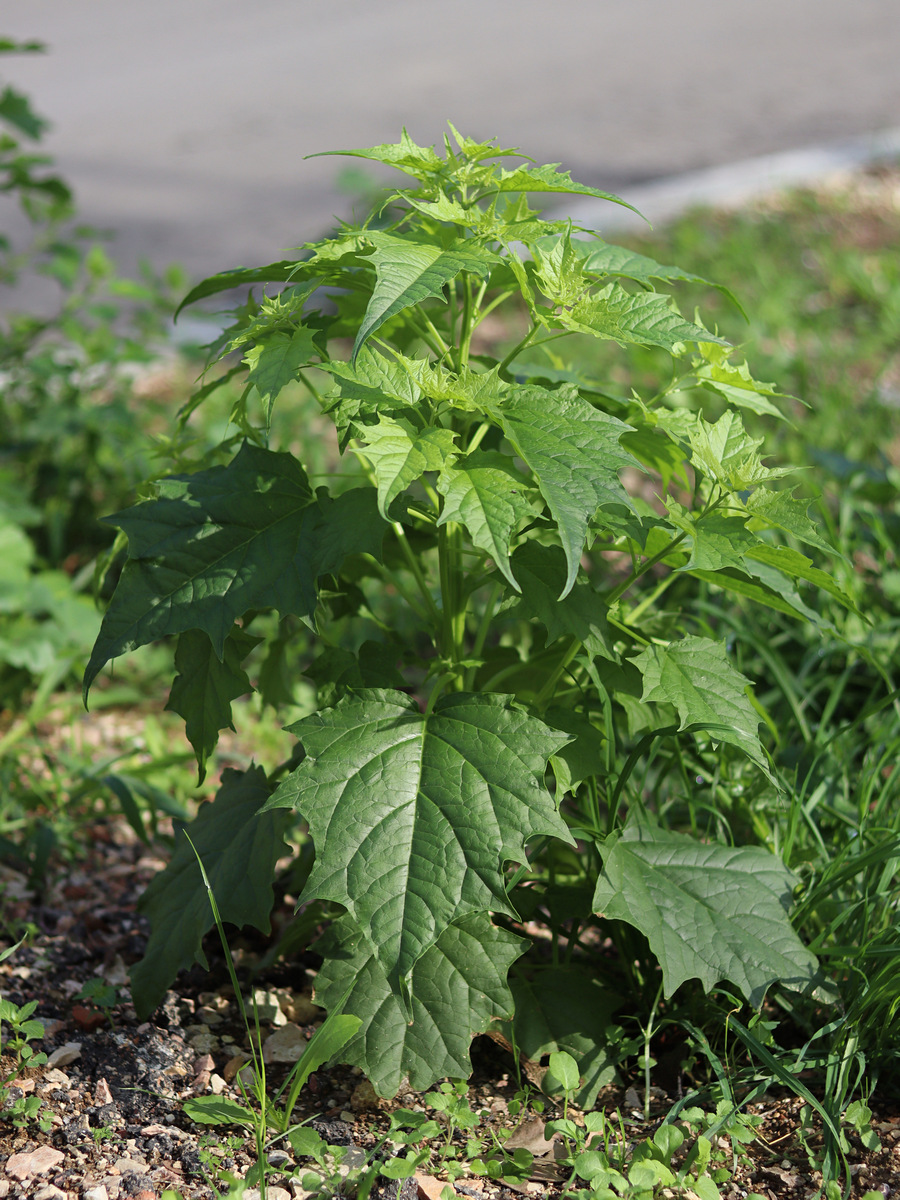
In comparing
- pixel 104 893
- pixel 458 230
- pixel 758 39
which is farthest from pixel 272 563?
pixel 758 39

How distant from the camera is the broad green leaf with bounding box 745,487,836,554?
1540 millimetres

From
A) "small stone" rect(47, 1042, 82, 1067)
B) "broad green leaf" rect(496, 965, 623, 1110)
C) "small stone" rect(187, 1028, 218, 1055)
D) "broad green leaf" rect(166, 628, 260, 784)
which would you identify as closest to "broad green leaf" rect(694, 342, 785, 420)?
"broad green leaf" rect(166, 628, 260, 784)

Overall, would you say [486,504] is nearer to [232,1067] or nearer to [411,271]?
[411,271]

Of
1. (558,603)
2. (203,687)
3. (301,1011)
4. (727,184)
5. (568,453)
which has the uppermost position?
(727,184)

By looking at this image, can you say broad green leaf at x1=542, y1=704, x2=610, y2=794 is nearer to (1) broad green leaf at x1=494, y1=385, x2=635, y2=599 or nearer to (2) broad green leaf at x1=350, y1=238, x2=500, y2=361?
(1) broad green leaf at x1=494, y1=385, x2=635, y2=599

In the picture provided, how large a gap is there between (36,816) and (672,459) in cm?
173

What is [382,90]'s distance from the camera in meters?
9.45

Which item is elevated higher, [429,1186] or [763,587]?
[763,587]

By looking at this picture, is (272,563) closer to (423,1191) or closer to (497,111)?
(423,1191)

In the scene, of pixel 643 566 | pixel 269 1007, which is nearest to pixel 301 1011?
pixel 269 1007

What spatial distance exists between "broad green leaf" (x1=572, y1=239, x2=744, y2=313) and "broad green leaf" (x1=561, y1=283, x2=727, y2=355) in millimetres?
100

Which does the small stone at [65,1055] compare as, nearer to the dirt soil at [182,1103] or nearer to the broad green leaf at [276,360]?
the dirt soil at [182,1103]

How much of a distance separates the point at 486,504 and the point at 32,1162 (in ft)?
3.62

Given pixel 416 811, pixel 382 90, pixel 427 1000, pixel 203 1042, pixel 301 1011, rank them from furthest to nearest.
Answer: pixel 382 90 → pixel 301 1011 → pixel 203 1042 → pixel 427 1000 → pixel 416 811
